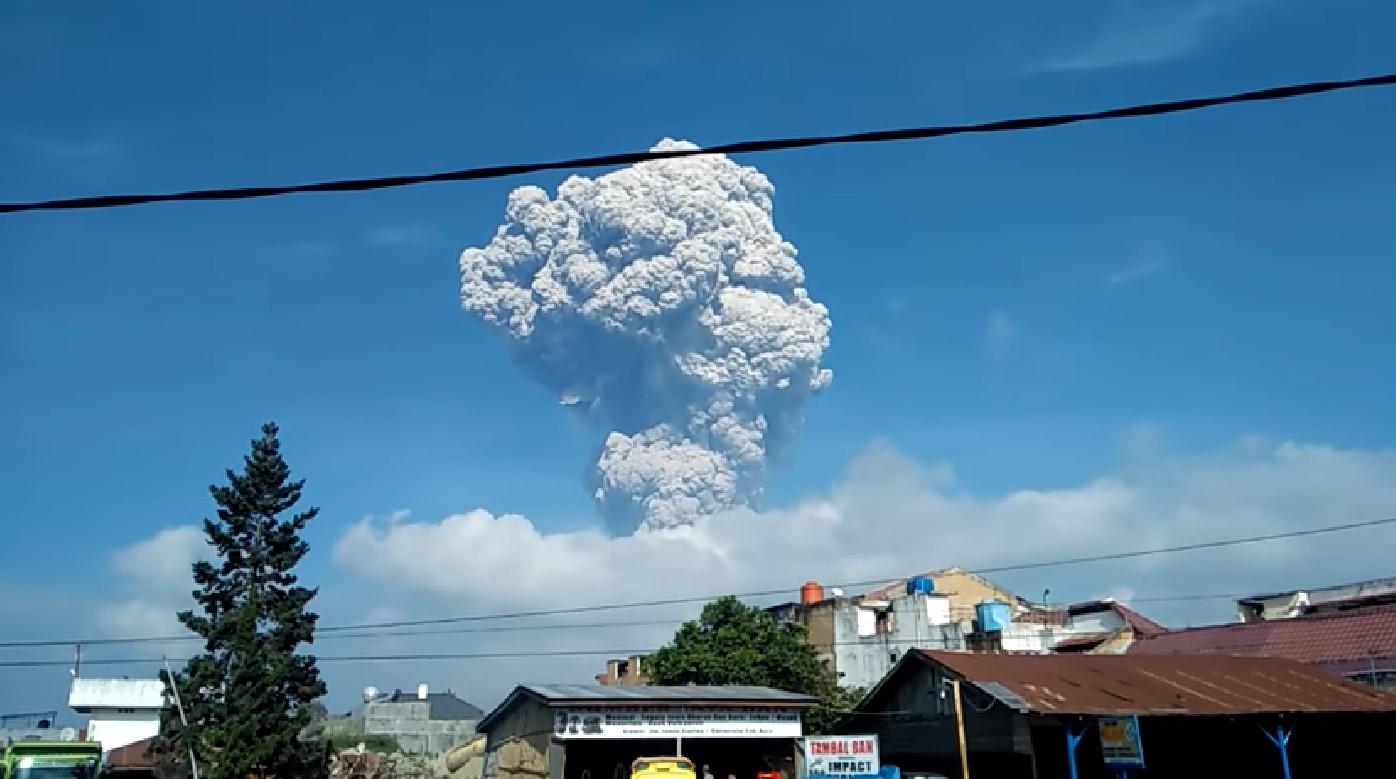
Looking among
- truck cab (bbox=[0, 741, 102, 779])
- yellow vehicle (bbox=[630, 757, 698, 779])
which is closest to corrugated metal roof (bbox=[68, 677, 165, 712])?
truck cab (bbox=[0, 741, 102, 779])

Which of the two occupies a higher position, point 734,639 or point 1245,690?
point 734,639

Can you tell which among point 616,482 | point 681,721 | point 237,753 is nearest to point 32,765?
point 237,753

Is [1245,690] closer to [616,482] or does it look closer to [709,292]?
[709,292]

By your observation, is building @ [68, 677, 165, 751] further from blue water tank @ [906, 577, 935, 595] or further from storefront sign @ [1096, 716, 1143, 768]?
storefront sign @ [1096, 716, 1143, 768]

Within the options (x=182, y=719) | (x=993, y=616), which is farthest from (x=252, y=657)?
(x=993, y=616)

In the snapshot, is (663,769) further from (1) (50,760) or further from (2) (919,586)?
(2) (919,586)

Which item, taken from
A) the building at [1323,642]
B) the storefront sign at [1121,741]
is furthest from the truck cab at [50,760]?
the building at [1323,642]
